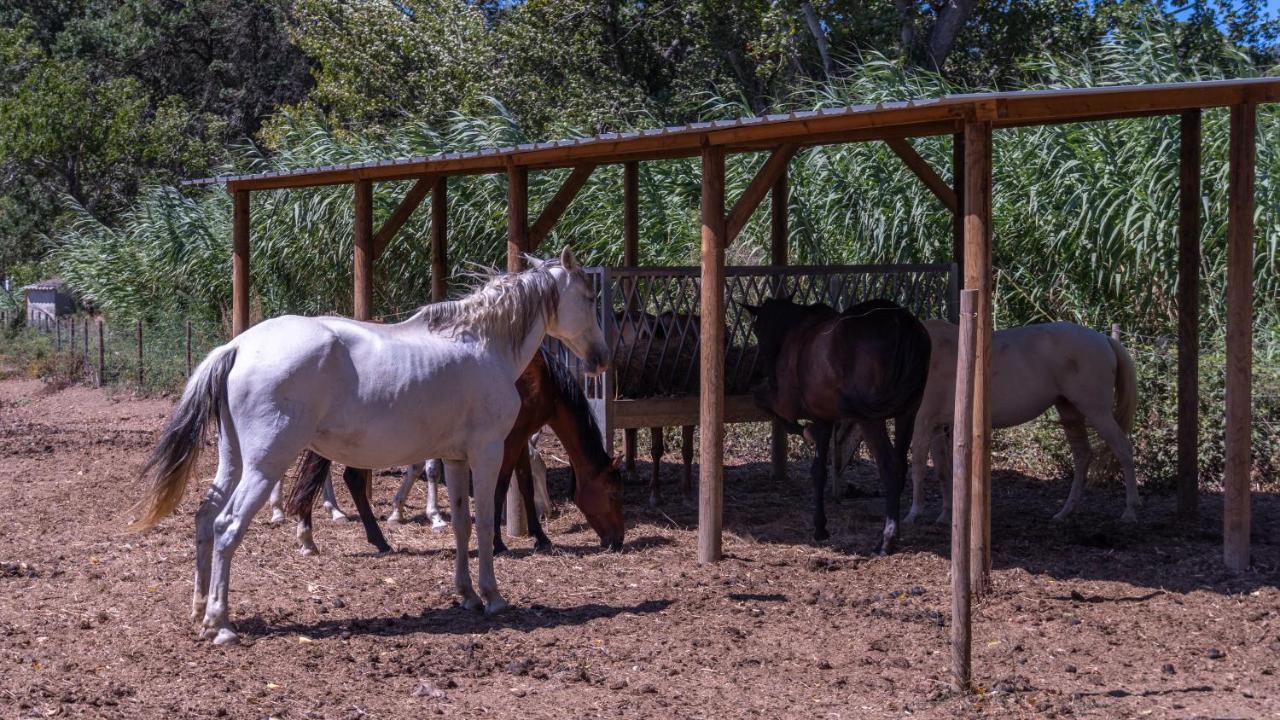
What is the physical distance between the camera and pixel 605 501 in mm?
8055

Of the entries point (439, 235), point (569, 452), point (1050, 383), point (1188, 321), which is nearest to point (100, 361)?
point (439, 235)

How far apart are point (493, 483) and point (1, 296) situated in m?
23.7

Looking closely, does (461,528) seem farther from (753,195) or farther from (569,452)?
(753,195)

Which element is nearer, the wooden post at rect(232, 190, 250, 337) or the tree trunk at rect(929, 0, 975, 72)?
the wooden post at rect(232, 190, 250, 337)

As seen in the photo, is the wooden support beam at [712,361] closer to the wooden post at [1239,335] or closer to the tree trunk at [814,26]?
the wooden post at [1239,335]

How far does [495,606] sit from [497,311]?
1.54 metres

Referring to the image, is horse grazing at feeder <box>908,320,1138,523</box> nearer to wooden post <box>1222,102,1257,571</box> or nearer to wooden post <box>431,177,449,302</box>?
wooden post <box>1222,102,1257,571</box>

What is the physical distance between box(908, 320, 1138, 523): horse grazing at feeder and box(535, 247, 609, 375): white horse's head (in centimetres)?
292

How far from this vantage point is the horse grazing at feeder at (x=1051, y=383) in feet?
28.2

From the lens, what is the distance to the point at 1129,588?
6.61 metres

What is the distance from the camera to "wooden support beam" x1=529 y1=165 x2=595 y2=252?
8547 millimetres

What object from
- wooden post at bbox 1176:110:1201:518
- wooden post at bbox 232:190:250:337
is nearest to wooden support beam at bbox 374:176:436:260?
wooden post at bbox 232:190:250:337

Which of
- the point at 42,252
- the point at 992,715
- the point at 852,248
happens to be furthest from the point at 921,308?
the point at 42,252

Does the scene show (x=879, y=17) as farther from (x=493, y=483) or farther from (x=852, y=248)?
(x=493, y=483)
